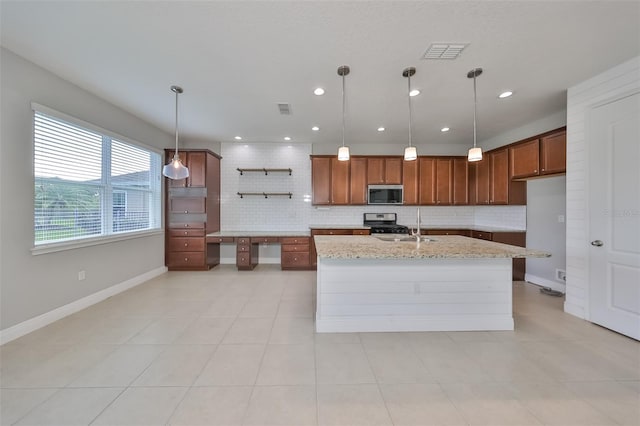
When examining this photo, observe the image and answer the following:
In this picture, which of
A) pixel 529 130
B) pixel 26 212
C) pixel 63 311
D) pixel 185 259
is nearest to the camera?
pixel 26 212

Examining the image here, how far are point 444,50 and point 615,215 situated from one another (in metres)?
2.44

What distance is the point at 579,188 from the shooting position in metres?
2.87

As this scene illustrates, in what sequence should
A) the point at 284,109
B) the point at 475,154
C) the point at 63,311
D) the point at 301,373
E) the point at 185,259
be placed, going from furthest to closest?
the point at 185,259 → the point at 284,109 → the point at 63,311 → the point at 475,154 → the point at 301,373

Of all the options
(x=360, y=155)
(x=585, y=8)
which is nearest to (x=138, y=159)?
(x=360, y=155)

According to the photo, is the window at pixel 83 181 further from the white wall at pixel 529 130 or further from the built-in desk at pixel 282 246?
the white wall at pixel 529 130

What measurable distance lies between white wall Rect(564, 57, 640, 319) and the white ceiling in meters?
0.19

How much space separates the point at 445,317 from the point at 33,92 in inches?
188

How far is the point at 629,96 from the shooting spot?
248 centimetres

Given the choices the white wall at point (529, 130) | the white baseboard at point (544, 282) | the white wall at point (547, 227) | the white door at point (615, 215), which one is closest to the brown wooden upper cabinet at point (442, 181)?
the white wall at point (529, 130)

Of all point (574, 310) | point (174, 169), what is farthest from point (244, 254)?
point (574, 310)

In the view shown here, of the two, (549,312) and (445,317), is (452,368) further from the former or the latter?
(549,312)

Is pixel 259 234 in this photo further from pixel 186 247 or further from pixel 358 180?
pixel 358 180

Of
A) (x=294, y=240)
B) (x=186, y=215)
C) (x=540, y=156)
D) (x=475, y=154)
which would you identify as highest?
(x=540, y=156)

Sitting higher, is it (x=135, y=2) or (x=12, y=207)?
(x=135, y=2)
